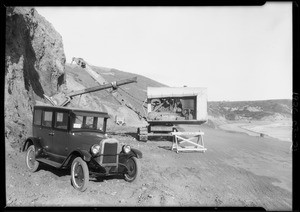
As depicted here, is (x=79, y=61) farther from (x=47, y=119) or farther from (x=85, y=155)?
(x=85, y=155)

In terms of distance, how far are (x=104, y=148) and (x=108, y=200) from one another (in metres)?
1.61

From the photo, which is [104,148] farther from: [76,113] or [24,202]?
[24,202]

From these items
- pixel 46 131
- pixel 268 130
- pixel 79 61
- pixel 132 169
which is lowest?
pixel 268 130

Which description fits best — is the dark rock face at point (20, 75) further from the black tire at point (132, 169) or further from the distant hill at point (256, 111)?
the distant hill at point (256, 111)

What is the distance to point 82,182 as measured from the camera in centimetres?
700

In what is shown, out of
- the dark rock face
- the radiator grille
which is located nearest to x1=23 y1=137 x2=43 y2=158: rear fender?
the dark rock face

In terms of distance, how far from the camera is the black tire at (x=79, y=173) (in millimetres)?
6742

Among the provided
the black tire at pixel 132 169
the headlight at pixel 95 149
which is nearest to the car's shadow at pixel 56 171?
the headlight at pixel 95 149

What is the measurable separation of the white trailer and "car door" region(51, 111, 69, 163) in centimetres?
901

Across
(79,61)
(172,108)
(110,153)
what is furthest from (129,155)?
(172,108)

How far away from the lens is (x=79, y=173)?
23.4 feet

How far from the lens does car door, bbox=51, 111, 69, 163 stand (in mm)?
7852

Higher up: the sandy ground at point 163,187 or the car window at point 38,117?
the car window at point 38,117

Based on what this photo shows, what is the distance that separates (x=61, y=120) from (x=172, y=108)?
11.1 metres
